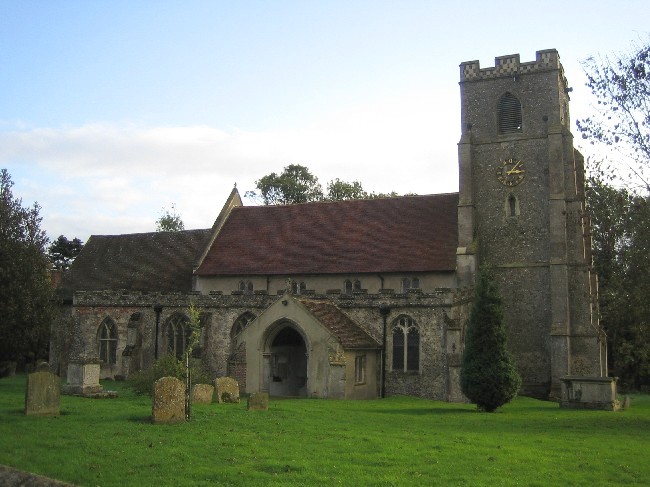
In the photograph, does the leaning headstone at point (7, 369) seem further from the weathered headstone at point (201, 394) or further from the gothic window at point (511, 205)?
the gothic window at point (511, 205)

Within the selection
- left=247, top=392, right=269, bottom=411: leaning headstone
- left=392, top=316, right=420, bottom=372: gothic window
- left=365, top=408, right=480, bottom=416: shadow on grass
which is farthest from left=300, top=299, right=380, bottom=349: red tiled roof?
left=247, top=392, right=269, bottom=411: leaning headstone

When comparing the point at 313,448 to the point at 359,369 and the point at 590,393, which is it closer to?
the point at 359,369

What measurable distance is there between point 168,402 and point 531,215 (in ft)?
77.3

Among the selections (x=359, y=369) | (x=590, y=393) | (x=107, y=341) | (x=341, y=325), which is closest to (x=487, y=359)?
(x=590, y=393)

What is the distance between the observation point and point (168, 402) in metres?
17.8

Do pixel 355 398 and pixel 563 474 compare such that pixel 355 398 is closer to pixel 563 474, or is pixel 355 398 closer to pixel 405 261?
pixel 405 261

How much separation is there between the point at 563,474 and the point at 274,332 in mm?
19450

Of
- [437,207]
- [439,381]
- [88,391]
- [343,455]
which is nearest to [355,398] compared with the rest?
[439,381]

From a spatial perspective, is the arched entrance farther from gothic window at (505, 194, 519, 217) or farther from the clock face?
the clock face

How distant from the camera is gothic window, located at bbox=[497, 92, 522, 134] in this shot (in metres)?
36.5

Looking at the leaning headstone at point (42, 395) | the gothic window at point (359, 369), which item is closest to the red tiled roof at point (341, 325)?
the gothic window at point (359, 369)

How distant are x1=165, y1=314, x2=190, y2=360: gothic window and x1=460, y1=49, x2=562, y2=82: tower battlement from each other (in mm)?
19932

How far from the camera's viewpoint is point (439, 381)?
2964 centimetres

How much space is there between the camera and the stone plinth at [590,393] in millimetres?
26078
